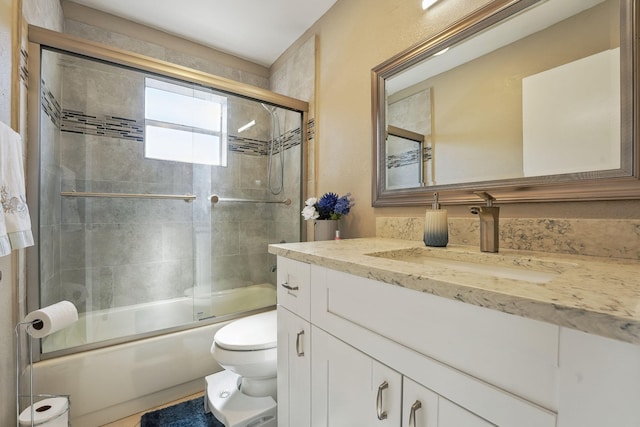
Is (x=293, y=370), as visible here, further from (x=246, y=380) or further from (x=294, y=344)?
(x=246, y=380)

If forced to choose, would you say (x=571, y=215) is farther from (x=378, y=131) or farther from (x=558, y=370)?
(x=378, y=131)

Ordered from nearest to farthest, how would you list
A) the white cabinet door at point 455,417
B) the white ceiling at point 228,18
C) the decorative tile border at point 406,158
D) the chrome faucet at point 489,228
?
the white cabinet door at point 455,417
the chrome faucet at point 489,228
the decorative tile border at point 406,158
the white ceiling at point 228,18

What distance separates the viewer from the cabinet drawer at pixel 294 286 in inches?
37.9

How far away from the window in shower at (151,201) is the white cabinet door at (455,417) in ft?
5.21

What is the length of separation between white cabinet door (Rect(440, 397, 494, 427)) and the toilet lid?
2.98ft

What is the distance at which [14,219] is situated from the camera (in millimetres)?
984

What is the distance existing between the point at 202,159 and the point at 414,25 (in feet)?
5.25

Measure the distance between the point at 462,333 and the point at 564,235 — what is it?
0.62 m

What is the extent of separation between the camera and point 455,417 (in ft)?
1.74

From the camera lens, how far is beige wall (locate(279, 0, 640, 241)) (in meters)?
1.28

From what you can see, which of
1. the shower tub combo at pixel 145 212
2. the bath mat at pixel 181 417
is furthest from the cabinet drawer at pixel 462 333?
the shower tub combo at pixel 145 212

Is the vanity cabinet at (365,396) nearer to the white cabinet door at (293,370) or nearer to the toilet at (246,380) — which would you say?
the white cabinet door at (293,370)

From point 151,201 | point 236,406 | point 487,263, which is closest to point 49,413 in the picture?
point 236,406

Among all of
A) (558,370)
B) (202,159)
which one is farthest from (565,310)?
(202,159)
